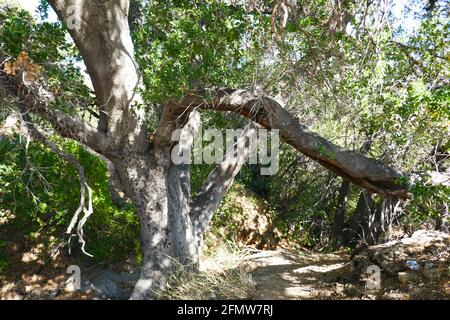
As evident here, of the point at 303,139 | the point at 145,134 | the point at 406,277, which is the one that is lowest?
the point at 406,277

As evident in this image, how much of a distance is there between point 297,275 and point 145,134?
317 cm

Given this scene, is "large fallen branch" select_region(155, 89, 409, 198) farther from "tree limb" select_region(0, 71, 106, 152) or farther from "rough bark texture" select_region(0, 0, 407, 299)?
"tree limb" select_region(0, 71, 106, 152)

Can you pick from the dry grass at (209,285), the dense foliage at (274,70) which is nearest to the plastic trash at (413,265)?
the dense foliage at (274,70)

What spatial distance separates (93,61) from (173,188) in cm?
214

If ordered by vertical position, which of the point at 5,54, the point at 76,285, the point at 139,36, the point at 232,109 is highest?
the point at 139,36

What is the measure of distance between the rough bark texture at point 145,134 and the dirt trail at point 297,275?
1190mm

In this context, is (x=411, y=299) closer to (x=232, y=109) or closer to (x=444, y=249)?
(x=444, y=249)

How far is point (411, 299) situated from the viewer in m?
4.81

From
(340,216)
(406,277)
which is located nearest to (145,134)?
(406,277)

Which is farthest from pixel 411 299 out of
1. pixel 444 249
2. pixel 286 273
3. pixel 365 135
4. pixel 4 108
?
pixel 4 108

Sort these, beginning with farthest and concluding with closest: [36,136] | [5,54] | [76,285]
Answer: [76,285] < [36,136] < [5,54]

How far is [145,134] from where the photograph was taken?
225 inches
